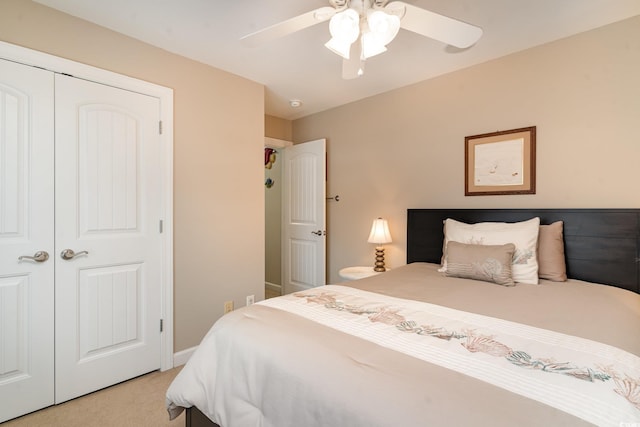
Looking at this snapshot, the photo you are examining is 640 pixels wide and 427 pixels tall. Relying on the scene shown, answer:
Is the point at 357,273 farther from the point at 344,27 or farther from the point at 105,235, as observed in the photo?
the point at 344,27

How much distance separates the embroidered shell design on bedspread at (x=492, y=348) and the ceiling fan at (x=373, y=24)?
1221 millimetres

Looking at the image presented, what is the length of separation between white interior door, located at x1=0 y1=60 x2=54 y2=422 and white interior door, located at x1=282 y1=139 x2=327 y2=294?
2413 mm

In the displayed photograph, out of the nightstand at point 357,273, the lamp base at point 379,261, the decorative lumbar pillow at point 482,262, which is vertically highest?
the decorative lumbar pillow at point 482,262

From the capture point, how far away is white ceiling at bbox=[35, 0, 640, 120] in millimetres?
1895

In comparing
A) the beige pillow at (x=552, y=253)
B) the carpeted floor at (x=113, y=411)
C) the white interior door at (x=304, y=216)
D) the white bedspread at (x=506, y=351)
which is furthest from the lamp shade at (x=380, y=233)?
the carpeted floor at (x=113, y=411)

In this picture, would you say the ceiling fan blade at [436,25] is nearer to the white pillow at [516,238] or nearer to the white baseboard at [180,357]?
the white pillow at [516,238]

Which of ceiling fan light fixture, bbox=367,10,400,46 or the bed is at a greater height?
ceiling fan light fixture, bbox=367,10,400,46

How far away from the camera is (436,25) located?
4.78 ft

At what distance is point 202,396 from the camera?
134cm

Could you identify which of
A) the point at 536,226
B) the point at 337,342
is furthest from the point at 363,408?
the point at 536,226

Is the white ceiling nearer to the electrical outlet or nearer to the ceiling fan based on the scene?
the ceiling fan

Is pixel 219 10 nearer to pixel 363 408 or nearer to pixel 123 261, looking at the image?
pixel 123 261

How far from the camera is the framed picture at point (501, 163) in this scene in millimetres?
2434

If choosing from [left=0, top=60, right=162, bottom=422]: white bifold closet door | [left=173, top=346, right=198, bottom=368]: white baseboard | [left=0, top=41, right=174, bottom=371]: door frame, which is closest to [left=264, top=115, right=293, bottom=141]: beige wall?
[left=0, top=41, right=174, bottom=371]: door frame
